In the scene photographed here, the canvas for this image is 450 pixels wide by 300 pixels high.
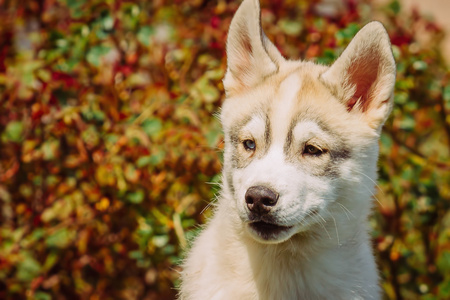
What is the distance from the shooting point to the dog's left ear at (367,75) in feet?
9.38

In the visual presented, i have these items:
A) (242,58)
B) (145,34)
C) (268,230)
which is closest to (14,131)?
(145,34)

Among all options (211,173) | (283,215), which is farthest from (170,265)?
(283,215)

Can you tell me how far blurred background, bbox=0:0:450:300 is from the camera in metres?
3.99

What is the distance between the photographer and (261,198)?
8.55 ft

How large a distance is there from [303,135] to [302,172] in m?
0.19

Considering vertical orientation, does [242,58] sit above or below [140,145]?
above

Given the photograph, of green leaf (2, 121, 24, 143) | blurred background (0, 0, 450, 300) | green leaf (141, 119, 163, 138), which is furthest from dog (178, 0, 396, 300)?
green leaf (2, 121, 24, 143)

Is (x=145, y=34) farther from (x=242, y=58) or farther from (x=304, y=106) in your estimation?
(x=304, y=106)

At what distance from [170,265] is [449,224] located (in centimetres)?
234

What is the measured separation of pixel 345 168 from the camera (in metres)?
2.88

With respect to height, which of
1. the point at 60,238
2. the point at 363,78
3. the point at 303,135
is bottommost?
the point at 60,238

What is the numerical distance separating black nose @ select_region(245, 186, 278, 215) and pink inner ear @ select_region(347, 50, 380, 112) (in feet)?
2.56

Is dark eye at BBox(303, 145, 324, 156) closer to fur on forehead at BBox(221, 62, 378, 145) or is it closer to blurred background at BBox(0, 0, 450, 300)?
fur on forehead at BBox(221, 62, 378, 145)

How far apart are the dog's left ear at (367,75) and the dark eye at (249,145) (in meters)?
0.52
